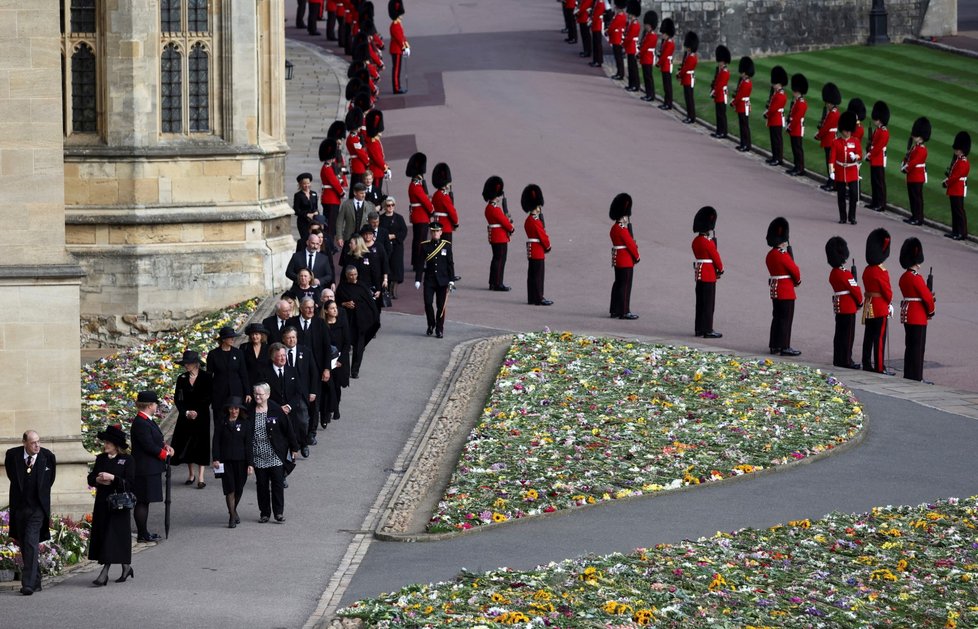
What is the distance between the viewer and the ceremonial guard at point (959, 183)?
28.2 meters

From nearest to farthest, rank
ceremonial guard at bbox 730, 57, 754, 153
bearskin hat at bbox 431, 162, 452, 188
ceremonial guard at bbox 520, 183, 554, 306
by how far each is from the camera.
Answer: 1. ceremonial guard at bbox 520, 183, 554, 306
2. bearskin hat at bbox 431, 162, 452, 188
3. ceremonial guard at bbox 730, 57, 754, 153

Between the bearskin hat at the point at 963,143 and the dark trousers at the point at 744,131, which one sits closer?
the bearskin hat at the point at 963,143

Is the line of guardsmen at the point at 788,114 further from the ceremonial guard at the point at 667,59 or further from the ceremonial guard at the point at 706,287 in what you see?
the ceremonial guard at the point at 706,287

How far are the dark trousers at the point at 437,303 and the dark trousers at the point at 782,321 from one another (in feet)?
11.8

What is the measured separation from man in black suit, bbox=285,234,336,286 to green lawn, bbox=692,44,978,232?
38.1 feet

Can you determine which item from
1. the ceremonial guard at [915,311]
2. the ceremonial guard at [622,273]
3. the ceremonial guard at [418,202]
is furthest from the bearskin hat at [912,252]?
the ceremonial guard at [418,202]

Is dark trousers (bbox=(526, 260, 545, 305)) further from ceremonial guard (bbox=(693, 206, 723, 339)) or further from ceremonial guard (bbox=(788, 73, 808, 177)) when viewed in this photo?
ceremonial guard (bbox=(788, 73, 808, 177))

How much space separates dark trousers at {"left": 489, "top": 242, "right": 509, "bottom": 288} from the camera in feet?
81.0

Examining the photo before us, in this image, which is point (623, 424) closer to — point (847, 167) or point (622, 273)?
point (622, 273)

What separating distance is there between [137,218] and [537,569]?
994 centimetres

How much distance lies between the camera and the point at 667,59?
1446 inches

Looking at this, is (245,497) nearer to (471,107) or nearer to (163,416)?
(163,416)

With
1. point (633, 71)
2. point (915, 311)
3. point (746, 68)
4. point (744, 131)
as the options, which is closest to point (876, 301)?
point (915, 311)

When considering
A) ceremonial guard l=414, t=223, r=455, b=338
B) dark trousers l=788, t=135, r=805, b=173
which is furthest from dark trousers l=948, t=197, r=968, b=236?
ceremonial guard l=414, t=223, r=455, b=338
